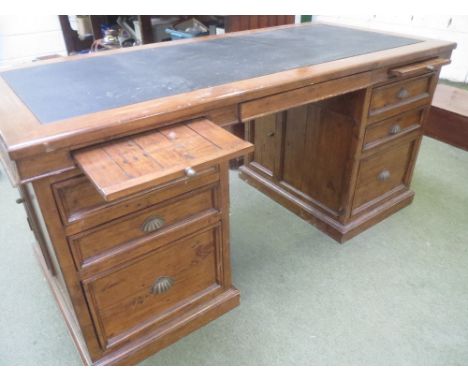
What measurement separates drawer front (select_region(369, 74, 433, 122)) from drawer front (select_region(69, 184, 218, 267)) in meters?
0.79

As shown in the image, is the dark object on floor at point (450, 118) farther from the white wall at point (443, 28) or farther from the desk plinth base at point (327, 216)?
the desk plinth base at point (327, 216)

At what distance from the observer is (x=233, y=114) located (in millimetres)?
1083

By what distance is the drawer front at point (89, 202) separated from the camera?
90 centimetres

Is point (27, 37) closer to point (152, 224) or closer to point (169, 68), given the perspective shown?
point (169, 68)

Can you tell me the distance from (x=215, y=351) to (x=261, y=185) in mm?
1027

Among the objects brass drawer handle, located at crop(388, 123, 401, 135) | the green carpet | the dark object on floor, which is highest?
brass drawer handle, located at crop(388, 123, 401, 135)

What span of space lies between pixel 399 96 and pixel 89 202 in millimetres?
1275

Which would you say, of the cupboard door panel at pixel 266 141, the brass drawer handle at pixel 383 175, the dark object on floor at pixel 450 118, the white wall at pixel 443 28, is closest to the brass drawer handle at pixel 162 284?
the cupboard door panel at pixel 266 141

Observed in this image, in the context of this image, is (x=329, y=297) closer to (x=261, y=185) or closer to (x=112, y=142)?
(x=261, y=185)

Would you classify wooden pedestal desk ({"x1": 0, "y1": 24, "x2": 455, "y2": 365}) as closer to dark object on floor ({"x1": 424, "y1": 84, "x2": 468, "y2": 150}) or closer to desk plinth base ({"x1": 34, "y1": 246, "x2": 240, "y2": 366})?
desk plinth base ({"x1": 34, "y1": 246, "x2": 240, "y2": 366})

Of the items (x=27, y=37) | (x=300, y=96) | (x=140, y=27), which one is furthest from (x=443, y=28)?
(x=27, y=37)

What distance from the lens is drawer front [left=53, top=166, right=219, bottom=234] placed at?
90 centimetres

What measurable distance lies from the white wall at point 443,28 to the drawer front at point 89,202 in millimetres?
2756

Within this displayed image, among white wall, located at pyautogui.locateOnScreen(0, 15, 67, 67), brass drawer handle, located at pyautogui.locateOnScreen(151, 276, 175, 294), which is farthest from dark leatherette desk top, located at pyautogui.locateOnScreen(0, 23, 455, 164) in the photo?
white wall, located at pyautogui.locateOnScreen(0, 15, 67, 67)
